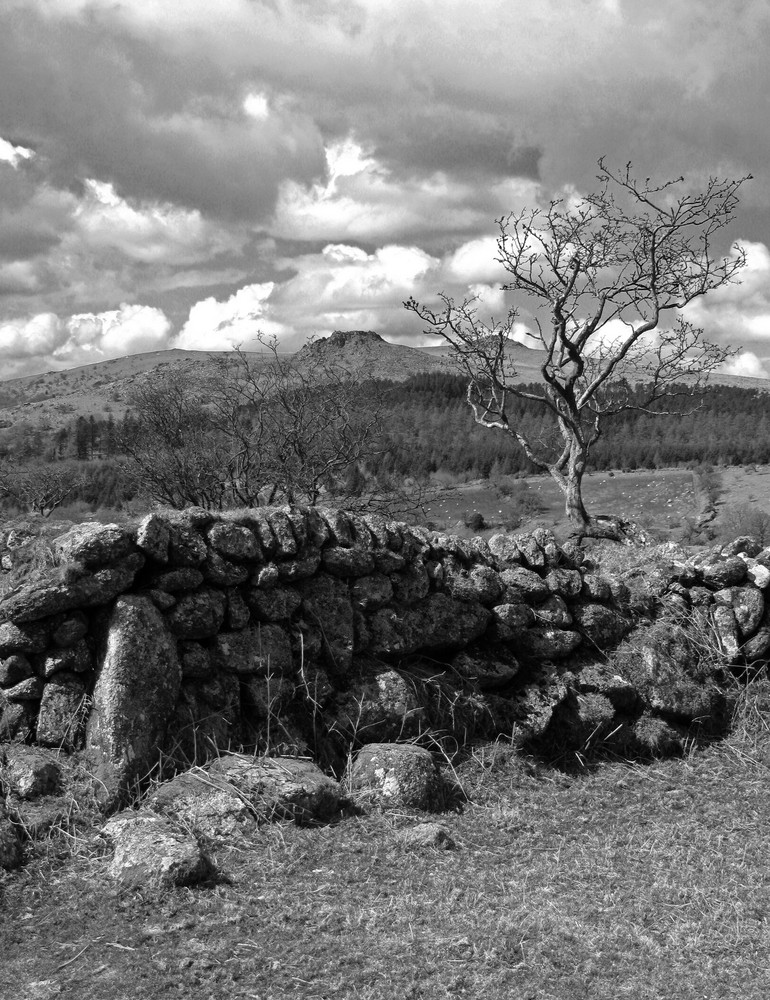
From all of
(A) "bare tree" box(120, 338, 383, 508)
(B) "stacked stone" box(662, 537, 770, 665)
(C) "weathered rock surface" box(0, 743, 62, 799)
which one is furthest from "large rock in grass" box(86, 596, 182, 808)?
(A) "bare tree" box(120, 338, 383, 508)

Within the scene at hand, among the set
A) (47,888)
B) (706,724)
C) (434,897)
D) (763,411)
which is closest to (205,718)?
(47,888)

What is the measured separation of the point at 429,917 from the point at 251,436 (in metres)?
11.8

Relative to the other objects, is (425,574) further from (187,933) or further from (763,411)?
(763,411)

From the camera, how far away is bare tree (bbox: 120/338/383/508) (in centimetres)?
1482

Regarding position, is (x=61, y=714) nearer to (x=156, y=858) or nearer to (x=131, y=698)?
(x=131, y=698)

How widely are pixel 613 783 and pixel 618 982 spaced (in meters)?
2.92

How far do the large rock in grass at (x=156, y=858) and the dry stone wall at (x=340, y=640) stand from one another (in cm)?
61

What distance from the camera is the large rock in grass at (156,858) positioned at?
15.2 ft

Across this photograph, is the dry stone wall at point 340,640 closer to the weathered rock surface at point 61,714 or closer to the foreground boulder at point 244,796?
the weathered rock surface at point 61,714

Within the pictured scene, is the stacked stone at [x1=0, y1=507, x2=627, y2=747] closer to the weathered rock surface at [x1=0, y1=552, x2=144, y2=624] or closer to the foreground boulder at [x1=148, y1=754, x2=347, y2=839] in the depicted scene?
the weathered rock surface at [x1=0, y1=552, x2=144, y2=624]

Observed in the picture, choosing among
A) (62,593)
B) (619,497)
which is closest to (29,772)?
(62,593)

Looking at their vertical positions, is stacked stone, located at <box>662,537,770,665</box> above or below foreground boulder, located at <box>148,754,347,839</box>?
above

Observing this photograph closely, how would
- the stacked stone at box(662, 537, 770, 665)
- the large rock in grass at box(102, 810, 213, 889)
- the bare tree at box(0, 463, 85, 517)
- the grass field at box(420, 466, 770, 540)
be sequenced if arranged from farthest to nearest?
the grass field at box(420, 466, 770, 540) < the bare tree at box(0, 463, 85, 517) < the stacked stone at box(662, 537, 770, 665) < the large rock in grass at box(102, 810, 213, 889)

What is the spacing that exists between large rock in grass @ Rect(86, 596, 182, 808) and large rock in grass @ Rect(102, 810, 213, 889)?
0.56m
